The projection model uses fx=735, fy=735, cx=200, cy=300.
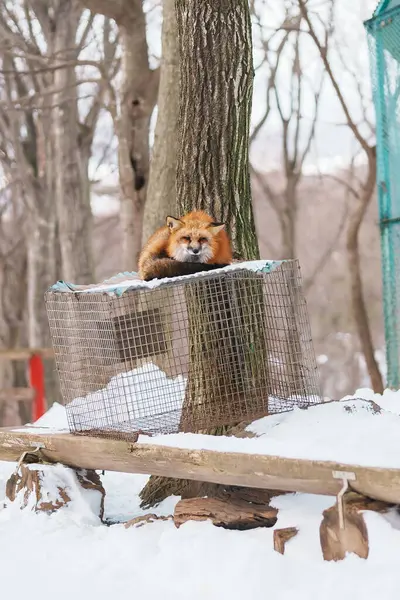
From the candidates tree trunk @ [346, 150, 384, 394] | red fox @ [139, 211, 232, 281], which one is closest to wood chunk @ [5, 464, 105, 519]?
red fox @ [139, 211, 232, 281]

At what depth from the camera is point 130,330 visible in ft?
16.1

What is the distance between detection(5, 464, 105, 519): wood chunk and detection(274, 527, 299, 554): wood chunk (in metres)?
1.60

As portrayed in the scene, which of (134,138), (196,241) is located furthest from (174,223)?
(134,138)

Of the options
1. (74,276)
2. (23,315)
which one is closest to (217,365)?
(74,276)

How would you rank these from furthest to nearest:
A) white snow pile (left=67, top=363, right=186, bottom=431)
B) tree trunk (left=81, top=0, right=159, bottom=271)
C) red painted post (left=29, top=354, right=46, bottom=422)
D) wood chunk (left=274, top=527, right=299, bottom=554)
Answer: red painted post (left=29, top=354, right=46, bottom=422) → tree trunk (left=81, top=0, right=159, bottom=271) → white snow pile (left=67, top=363, right=186, bottom=431) → wood chunk (left=274, top=527, right=299, bottom=554)

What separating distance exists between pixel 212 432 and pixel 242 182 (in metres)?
1.91

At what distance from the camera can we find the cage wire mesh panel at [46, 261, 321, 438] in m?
4.86

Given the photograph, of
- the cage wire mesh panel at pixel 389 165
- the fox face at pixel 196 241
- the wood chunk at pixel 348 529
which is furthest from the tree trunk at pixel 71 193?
the wood chunk at pixel 348 529

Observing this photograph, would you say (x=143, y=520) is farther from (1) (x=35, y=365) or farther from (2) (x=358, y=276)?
(2) (x=358, y=276)

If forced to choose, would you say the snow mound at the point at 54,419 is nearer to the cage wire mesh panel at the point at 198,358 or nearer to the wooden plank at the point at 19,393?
the cage wire mesh panel at the point at 198,358

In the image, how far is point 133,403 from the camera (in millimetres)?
5094

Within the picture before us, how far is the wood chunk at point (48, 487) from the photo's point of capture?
488 centimetres

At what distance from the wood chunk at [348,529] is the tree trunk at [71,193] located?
10373 mm

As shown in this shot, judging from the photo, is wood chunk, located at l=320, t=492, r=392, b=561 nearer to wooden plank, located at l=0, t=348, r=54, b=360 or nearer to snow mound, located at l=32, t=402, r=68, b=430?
snow mound, located at l=32, t=402, r=68, b=430
